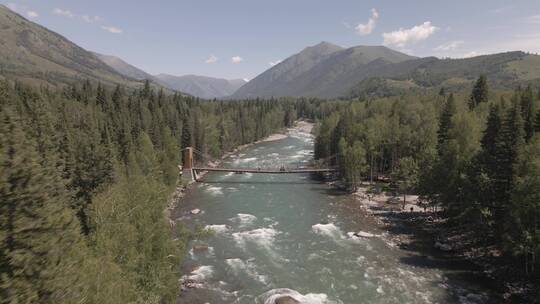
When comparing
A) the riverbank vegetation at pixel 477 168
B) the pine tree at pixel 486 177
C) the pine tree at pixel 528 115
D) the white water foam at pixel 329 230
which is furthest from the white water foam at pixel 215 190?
the pine tree at pixel 528 115

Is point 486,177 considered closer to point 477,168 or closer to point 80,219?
point 477,168

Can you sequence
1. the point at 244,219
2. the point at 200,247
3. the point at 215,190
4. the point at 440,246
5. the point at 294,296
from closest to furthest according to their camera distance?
1. the point at 294,296
2. the point at 440,246
3. the point at 200,247
4. the point at 244,219
5. the point at 215,190

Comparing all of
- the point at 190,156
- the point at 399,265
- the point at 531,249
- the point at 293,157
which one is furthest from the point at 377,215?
the point at 293,157

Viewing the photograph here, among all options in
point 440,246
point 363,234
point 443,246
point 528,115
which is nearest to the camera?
point 443,246

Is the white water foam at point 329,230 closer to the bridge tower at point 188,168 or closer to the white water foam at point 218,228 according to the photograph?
the white water foam at point 218,228

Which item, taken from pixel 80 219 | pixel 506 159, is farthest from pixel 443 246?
pixel 80 219

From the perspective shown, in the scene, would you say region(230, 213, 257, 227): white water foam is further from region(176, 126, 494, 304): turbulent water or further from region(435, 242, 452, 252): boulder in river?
region(435, 242, 452, 252): boulder in river

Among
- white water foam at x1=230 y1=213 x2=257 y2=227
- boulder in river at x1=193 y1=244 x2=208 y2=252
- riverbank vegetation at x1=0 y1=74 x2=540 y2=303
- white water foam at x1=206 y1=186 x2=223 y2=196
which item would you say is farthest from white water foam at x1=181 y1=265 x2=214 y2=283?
white water foam at x1=206 y1=186 x2=223 y2=196
